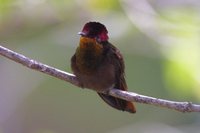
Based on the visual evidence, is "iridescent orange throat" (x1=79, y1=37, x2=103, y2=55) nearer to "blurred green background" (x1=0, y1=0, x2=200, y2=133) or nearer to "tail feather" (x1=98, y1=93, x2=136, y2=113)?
"tail feather" (x1=98, y1=93, x2=136, y2=113)

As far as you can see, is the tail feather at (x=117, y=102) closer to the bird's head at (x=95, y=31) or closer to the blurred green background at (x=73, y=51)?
the bird's head at (x=95, y=31)

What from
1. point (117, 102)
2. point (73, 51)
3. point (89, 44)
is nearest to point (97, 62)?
point (89, 44)

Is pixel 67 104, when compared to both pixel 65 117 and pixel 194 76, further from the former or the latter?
pixel 194 76

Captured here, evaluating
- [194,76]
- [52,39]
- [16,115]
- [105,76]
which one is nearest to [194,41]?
[194,76]

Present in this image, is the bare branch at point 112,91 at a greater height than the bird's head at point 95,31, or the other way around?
the bird's head at point 95,31

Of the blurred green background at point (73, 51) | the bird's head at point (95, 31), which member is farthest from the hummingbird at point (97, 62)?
the blurred green background at point (73, 51)

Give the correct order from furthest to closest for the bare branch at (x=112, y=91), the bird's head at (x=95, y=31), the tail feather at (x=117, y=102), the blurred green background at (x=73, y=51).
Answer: the blurred green background at (x=73, y=51), the tail feather at (x=117, y=102), the bird's head at (x=95, y=31), the bare branch at (x=112, y=91)

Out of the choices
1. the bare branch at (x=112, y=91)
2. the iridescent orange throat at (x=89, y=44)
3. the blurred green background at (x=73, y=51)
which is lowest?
the blurred green background at (x=73, y=51)
